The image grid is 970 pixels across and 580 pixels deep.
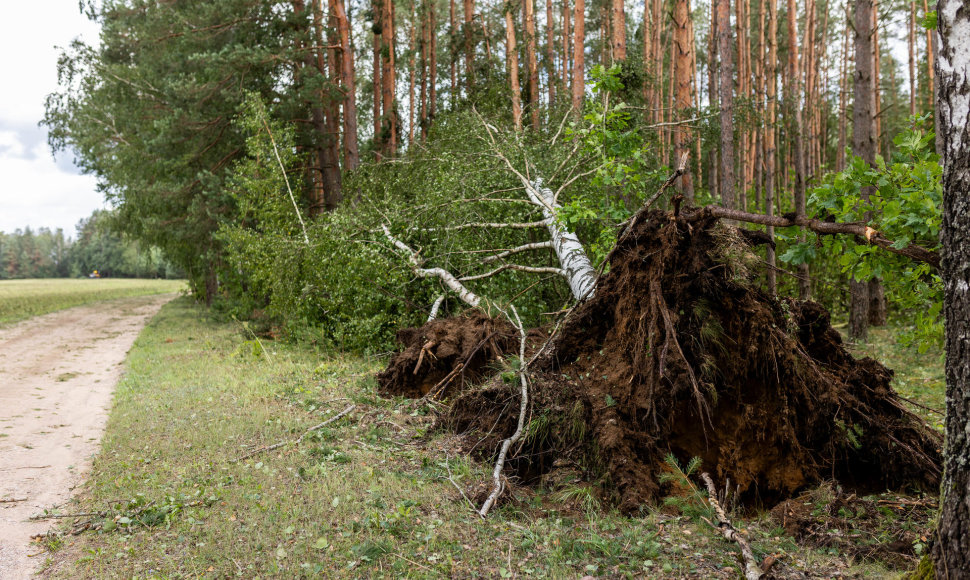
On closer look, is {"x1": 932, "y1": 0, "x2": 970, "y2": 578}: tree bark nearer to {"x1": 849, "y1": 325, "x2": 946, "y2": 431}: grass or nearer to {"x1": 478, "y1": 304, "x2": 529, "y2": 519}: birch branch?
{"x1": 478, "y1": 304, "x2": 529, "y2": 519}: birch branch

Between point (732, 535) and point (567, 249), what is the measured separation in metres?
4.14

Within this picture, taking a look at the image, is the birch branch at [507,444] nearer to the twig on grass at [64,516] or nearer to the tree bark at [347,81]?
the twig on grass at [64,516]

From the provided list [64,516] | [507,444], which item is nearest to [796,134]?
[507,444]

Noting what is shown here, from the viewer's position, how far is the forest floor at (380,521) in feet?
10.4

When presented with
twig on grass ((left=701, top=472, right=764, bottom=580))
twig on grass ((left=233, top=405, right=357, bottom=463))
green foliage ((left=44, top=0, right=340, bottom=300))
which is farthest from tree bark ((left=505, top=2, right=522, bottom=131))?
twig on grass ((left=701, top=472, right=764, bottom=580))

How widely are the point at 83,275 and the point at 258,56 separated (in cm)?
7731

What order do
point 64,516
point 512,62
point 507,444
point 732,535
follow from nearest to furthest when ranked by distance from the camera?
1. point 732,535
2. point 64,516
3. point 507,444
4. point 512,62

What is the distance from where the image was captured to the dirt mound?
6447mm

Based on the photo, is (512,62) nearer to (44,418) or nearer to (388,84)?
(388,84)

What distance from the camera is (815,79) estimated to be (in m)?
17.8

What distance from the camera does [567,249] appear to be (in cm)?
690

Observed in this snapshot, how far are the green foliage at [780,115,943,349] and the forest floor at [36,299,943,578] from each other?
1338 millimetres

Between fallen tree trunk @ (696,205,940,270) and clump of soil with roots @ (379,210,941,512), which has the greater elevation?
fallen tree trunk @ (696,205,940,270)

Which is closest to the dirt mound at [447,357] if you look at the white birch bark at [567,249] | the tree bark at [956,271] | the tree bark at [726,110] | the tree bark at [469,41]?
the white birch bark at [567,249]
